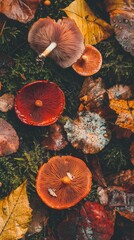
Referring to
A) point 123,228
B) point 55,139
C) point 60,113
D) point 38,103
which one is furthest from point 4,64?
point 123,228

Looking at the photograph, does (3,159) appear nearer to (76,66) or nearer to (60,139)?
(60,139)

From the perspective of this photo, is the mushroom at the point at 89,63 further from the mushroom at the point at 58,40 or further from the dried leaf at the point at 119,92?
the dried leaf at the point at 119,92

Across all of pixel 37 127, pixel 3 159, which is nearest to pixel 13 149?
pixel 3 159

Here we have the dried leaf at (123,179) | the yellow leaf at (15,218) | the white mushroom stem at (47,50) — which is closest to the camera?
the yellow leaf at (15,218)

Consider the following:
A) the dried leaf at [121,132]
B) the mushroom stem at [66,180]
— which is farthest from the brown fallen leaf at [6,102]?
the dried leaf at [121,132]

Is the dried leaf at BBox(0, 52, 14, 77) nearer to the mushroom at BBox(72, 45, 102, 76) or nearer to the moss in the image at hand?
the moss
